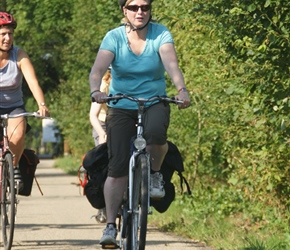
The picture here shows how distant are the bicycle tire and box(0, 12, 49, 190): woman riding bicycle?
107 mm

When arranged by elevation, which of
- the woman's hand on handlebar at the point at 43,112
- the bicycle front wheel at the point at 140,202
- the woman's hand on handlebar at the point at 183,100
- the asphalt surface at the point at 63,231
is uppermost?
the woman's hand on handlebar at the point at 183,100

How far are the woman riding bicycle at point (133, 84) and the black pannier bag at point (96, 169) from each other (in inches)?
10.0

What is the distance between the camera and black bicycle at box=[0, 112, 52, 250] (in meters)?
9.01

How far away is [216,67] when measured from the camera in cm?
1174

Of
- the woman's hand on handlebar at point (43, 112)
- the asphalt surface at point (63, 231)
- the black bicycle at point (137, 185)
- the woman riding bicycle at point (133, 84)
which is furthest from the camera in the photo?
the asphalt surface at point (63, 231)

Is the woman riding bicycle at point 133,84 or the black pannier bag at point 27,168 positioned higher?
the woman riding bicycle at point 133,84

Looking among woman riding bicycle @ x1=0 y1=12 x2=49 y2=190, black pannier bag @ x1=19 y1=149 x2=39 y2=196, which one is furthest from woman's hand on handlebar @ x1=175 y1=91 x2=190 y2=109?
black pannier bag @ x1=19 y1=149 x2=39 y2=196

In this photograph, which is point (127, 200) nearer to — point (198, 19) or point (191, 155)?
point (198, 19)

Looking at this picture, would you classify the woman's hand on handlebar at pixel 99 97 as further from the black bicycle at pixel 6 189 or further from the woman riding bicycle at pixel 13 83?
the woman riding bicycle at pixel 13 83

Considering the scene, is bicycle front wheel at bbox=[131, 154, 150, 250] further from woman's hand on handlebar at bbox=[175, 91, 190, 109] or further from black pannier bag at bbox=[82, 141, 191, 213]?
black pannier bag at bbox=[82, 141, 191, 213]

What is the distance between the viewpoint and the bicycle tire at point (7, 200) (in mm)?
9000

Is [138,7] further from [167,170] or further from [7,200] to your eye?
[7,200]

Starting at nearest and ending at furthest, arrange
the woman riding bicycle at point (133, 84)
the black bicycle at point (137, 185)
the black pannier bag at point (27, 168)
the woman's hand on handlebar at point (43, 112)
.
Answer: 1. the black bicycle at point (137, 185)
2. the woman riding bicycle at point (133, 84)
3. the woman's hand on handlebar at point (43, 112)
4. the black pannier bag at point (27, 168)

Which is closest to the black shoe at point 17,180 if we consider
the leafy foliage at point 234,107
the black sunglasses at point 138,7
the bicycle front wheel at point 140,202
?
the leafy foliage at point 234,107
